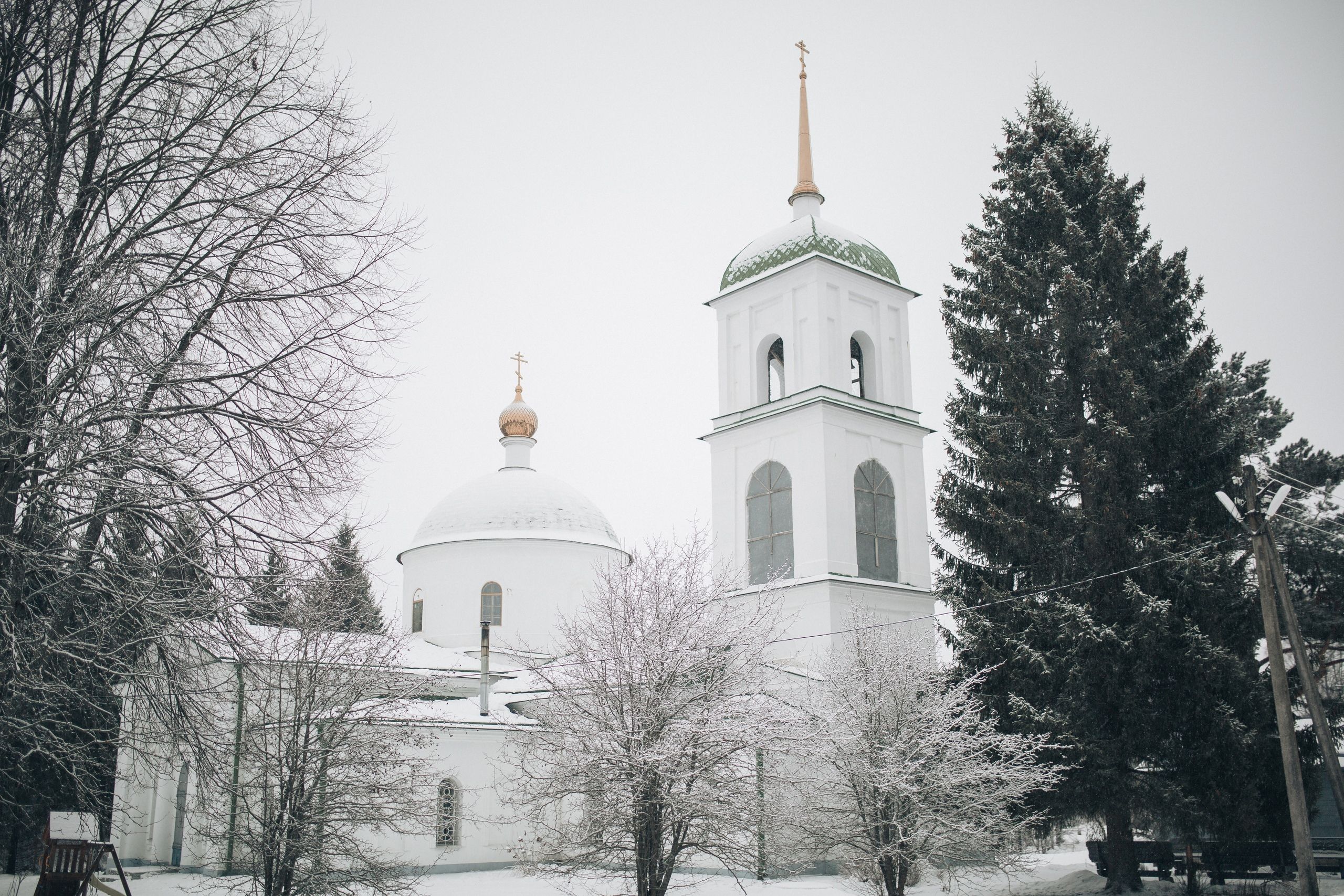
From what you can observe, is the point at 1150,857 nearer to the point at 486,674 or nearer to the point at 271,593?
the point at 486,674

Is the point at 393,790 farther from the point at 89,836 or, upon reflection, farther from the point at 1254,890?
the point at 1254,890

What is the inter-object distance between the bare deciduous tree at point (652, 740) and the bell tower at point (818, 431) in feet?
30.5

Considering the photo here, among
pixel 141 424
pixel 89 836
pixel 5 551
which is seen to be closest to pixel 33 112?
pixel 141 424

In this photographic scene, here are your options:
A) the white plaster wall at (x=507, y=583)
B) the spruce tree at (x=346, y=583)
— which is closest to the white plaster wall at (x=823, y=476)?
the white plaster wall at (x=507, y=583)

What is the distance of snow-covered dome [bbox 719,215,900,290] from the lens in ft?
96.7

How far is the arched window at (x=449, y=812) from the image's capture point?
2620 centimetres

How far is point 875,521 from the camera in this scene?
28.2m

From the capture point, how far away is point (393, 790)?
15750mm

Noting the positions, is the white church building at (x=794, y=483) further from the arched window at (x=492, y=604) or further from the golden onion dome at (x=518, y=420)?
the golden onion dome at (x=518, y=420)

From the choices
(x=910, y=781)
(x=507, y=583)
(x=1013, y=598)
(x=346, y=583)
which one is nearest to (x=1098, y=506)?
(x=1013, y=598)

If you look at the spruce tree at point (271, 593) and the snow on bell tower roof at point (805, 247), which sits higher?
the snow on bell tower roof at point (805, 247)

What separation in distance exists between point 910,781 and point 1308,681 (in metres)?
5.90

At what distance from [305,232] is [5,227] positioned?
A: 246 cm

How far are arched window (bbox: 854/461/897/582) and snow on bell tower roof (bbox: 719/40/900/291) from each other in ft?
18.9
